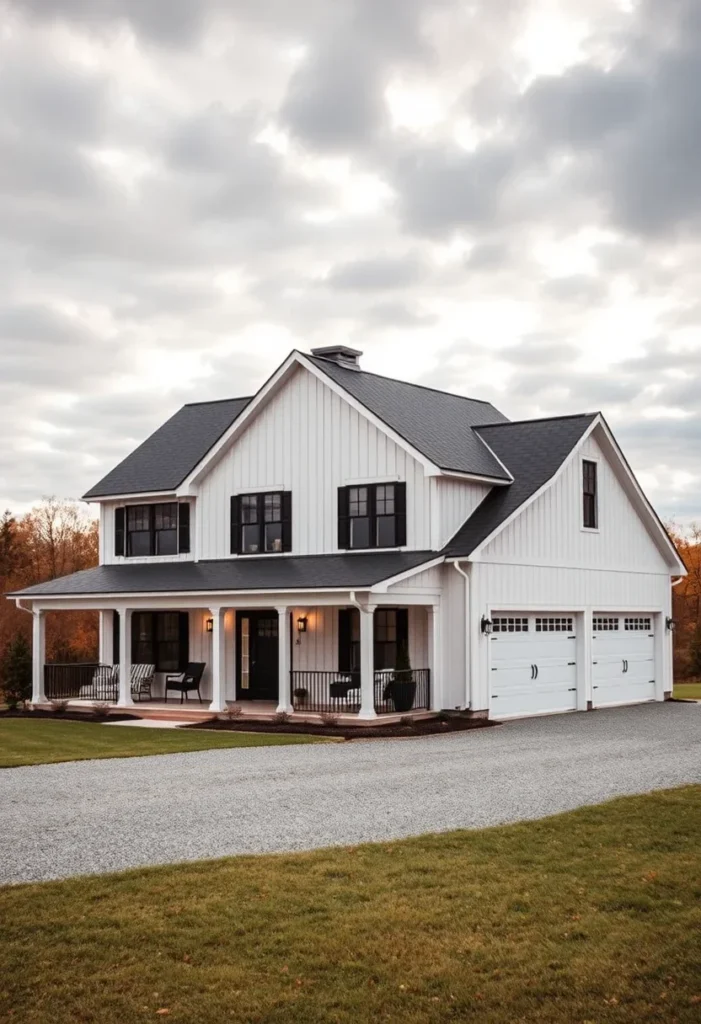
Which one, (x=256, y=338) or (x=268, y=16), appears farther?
(x=256, y=338)

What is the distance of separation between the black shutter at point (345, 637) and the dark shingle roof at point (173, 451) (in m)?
5.93

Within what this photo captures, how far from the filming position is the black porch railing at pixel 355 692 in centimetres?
2359

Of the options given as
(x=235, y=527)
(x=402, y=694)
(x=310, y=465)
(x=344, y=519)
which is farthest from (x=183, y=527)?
(x=402, y=694)

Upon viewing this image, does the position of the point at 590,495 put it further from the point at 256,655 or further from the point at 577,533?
the point at 256,655

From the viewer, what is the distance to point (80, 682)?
29266mm

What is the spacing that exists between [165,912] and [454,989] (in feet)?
8.03

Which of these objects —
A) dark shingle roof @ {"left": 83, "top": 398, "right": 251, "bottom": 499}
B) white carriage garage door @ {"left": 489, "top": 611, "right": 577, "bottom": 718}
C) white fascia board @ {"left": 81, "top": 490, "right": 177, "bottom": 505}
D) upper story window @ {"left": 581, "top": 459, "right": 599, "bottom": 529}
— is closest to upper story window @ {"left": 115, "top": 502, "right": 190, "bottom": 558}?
white fascia board @ {"left": 81, "top": 490, "right": 177, "bottom": 505}

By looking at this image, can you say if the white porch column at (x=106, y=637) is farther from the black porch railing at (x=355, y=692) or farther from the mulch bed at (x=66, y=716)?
the black porch railing at (x=355, y=692)

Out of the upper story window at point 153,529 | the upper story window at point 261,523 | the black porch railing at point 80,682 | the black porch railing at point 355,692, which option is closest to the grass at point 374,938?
the black porch railing at point 355,692

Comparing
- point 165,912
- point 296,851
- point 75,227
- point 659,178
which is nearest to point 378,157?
point 659,178

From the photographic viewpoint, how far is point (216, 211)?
2325 cm

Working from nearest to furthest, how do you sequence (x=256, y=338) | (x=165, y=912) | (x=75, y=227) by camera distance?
(x=165, y=912)
(x=75, y=227)
(x=256, y=338)

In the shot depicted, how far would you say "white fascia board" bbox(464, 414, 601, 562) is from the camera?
77.9ft

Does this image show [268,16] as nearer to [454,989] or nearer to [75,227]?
[75,227]
